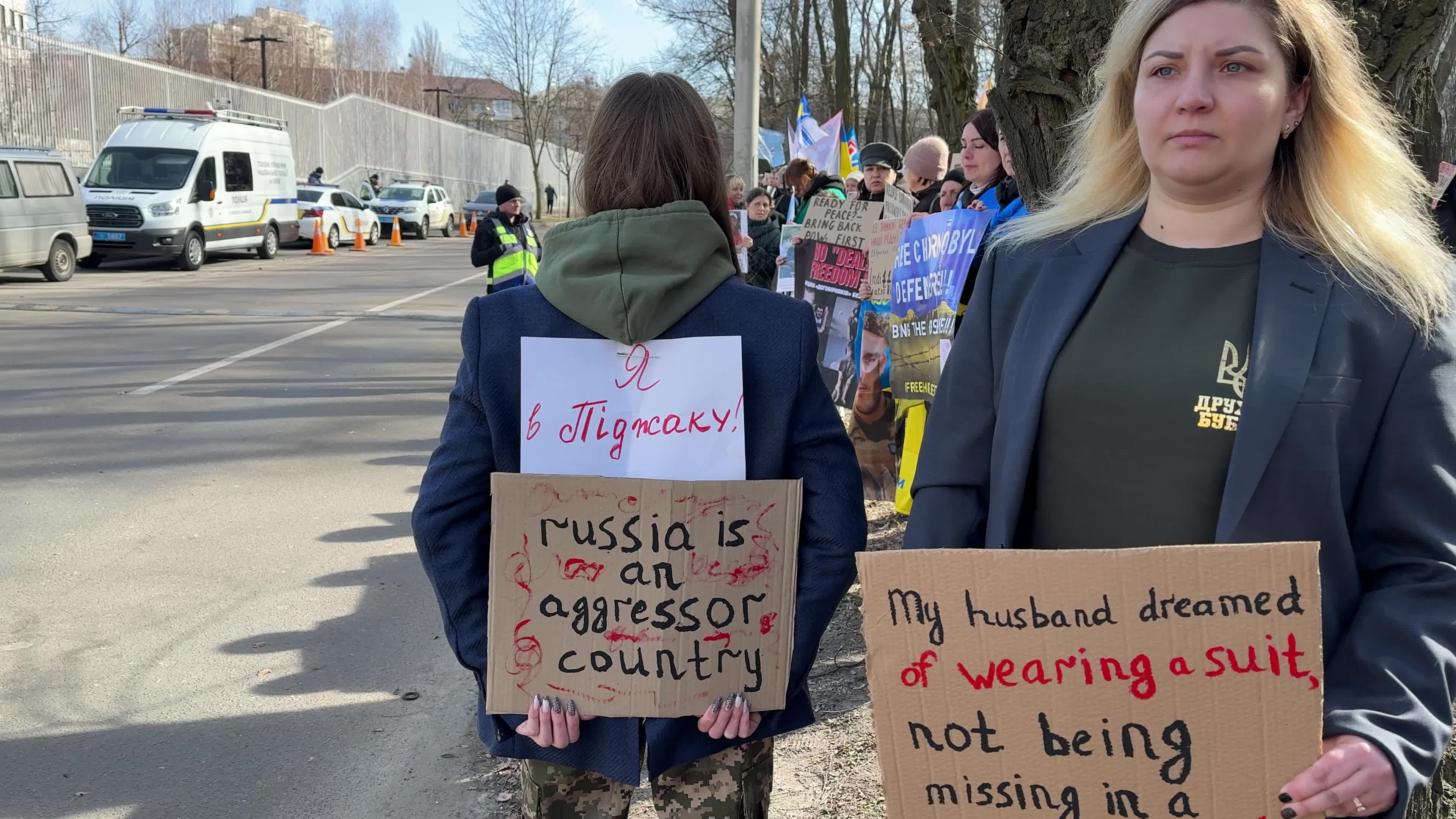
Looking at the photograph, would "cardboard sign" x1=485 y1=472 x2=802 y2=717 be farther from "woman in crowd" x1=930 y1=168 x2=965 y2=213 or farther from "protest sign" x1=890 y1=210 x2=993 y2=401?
"woman in crowd" x1=930 y1=168 x2=965 y2=213

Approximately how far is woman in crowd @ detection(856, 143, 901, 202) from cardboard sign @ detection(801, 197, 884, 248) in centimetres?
148

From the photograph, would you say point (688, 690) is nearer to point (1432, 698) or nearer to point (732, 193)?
point (1432, 698)

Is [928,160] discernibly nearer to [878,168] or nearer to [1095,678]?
[878,168]

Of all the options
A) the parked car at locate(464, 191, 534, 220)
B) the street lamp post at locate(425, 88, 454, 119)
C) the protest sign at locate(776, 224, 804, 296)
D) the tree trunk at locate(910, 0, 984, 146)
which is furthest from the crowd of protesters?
the street lamp post at locate(425, 88, 454, 119)

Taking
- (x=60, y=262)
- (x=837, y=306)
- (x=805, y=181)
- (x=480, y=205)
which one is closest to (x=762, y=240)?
(x=805, y=181)

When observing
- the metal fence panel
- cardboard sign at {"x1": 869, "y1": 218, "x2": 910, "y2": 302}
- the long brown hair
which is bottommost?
cardboard sign at {"x1": 869, "y1": 218, "x2": 910, "y2": 302}

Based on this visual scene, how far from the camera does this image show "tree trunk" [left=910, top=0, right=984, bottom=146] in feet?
35.3

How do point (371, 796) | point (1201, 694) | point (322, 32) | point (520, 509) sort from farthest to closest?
point (322, 32) < point (371, 796) < point (520, 509) < point (1201, 694)

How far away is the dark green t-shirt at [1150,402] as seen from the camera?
1701 millimetres

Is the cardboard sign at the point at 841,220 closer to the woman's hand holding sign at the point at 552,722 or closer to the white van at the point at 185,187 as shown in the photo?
the woman's hand holding sign at the point at 552,722

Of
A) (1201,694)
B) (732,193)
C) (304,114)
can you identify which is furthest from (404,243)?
(1201,694)

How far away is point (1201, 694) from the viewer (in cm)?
159

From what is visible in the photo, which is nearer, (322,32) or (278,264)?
(278,264)

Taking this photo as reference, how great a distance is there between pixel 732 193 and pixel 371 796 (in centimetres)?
838
